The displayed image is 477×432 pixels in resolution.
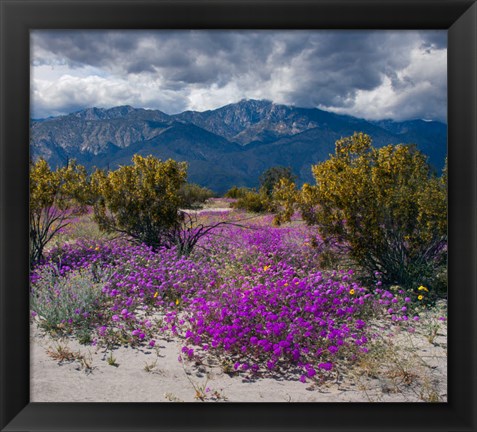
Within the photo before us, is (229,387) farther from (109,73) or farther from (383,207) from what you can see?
(109,73)

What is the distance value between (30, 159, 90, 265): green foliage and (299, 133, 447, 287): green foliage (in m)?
3.48

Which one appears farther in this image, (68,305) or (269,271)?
(269,271)

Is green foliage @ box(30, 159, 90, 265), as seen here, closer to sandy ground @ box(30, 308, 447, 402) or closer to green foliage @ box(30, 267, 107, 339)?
green foliage @ box(30, 267, 107, 339)

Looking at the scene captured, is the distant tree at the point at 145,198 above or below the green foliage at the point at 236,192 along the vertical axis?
below


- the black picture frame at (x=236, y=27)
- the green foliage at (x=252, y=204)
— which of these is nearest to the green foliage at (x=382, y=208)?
the black picture frame at (x=236, y=27)

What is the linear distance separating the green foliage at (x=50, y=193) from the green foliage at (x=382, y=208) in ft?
11.4

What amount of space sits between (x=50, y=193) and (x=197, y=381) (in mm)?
3934

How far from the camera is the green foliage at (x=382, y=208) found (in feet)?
15.1

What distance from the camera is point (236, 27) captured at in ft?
8.48

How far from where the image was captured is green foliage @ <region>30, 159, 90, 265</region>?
5406 millimetres

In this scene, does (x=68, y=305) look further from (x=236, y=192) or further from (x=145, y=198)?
(x=236, y=192)

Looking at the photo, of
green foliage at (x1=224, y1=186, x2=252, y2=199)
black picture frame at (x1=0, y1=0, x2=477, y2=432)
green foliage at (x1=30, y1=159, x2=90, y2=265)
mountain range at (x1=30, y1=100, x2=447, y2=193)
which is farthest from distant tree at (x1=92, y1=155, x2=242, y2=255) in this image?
mountain range at (x1=30, y1=100, x2=447, y2=193)

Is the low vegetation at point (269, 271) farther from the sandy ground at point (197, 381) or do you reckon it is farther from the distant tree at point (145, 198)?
the sandy ground at point (197, 381)

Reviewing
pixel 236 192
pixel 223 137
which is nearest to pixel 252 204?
pixel 236 192
